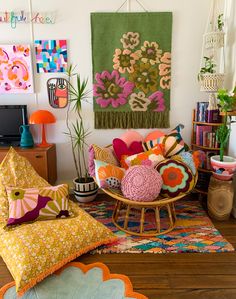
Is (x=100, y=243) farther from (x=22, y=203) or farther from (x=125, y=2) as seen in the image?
(x=125, y=2)

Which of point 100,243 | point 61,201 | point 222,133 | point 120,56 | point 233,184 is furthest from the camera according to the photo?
point 120,56

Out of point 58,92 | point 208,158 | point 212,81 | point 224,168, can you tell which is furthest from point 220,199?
point 58,92

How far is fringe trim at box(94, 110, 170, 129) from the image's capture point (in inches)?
112

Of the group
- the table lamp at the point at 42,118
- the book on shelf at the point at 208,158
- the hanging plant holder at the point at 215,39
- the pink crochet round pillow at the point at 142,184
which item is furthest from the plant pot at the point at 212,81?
the table lamp at the point at 42,118

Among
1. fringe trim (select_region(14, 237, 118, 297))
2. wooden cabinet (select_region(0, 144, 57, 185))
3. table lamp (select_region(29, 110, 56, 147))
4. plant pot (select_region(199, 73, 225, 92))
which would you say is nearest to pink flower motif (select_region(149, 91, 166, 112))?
plant pot (select_region(199, 73, 225, 92))

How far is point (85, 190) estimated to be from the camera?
105 inches

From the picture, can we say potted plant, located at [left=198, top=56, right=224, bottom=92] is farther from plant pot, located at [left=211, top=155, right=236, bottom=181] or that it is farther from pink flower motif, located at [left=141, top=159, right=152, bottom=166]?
pink flower motif, located at [left=141, top=159, right=152, bottom=166]

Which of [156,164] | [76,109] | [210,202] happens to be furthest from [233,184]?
[76,109]

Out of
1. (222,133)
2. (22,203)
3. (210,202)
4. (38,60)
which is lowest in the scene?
(210,202)

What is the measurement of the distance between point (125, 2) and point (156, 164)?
1755 mm

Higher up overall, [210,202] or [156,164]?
[156,164]

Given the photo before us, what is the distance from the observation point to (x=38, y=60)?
272 cm

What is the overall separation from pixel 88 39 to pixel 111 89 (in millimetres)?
589

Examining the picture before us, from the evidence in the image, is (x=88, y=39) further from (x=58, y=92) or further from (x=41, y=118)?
(x=41, y=118)
